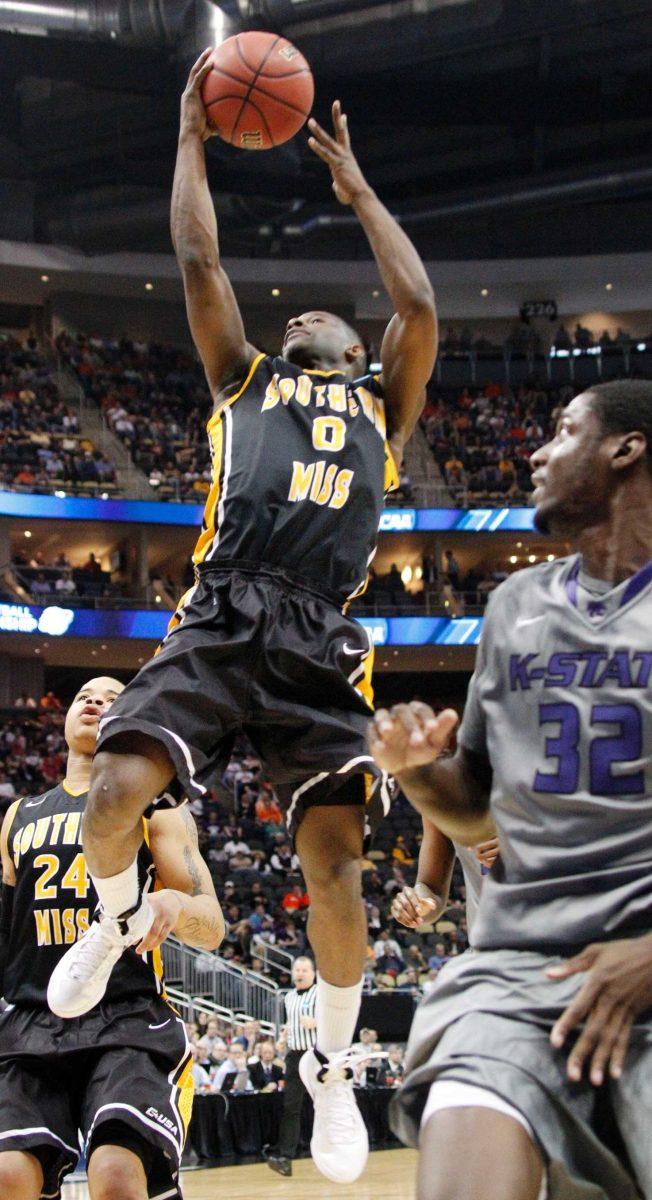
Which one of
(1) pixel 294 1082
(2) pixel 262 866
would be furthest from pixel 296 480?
(2) pixel 262 866

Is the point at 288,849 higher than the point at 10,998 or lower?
lower

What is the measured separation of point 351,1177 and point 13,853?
65.7 inches

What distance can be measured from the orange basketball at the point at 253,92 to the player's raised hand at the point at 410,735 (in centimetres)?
318

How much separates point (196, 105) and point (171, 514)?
25.6 m

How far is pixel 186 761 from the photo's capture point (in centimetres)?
433

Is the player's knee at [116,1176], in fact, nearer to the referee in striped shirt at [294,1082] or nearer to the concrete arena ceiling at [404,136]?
the referee in striped shirt at [294,1082]

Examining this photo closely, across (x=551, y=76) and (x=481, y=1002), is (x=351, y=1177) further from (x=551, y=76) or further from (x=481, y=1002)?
(x=551, y=76)

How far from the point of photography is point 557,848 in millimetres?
2602

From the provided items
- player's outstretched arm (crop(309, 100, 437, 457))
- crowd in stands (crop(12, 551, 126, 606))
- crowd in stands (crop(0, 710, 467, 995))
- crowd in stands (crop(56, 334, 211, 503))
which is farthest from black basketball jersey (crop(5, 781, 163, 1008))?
crowd in stands (crop(56, 334, 211, 503))

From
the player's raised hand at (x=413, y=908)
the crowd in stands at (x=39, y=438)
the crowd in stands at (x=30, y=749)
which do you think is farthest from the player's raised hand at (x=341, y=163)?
the crowd in stands at (x=39, y=438)

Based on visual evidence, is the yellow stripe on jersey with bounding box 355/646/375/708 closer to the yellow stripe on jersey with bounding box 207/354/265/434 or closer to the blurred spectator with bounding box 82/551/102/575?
the yellow stripe on jersey with bounding box 207/354/265/434

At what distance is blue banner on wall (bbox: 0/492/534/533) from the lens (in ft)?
96.0

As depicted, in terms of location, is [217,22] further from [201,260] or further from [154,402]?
[201,260]

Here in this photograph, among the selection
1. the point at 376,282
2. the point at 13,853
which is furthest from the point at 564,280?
the point at 13,853
